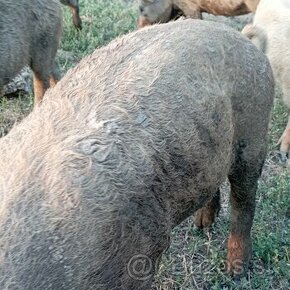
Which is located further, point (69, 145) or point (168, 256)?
point (168, 256)

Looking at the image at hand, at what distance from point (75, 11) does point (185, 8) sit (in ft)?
4.30

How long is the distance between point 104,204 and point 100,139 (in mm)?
259

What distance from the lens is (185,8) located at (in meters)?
7.99

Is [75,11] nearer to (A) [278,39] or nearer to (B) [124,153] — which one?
(A) [278,39]

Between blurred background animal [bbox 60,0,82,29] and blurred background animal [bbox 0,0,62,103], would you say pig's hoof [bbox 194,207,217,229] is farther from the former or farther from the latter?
blurred background animal [bbox 60,0,82,29]

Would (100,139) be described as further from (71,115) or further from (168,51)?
(168,51)

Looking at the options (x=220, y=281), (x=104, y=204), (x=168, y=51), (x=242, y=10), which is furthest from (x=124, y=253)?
(x=242, y=10)

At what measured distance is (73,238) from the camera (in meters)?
2.38

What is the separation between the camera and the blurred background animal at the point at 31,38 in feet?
16.4

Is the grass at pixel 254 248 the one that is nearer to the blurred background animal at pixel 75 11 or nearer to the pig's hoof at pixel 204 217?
the pig's hoof at pixel 204 217

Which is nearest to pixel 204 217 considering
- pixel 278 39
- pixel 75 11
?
pixel 278 39

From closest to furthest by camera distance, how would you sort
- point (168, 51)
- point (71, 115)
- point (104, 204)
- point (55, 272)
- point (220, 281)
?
point (55, 272), point (104, 204), point (71, 115), point (168, 51), point (220, 281)

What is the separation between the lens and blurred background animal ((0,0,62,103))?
499 cm

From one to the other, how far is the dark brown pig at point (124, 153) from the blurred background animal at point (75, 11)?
4.31 m
